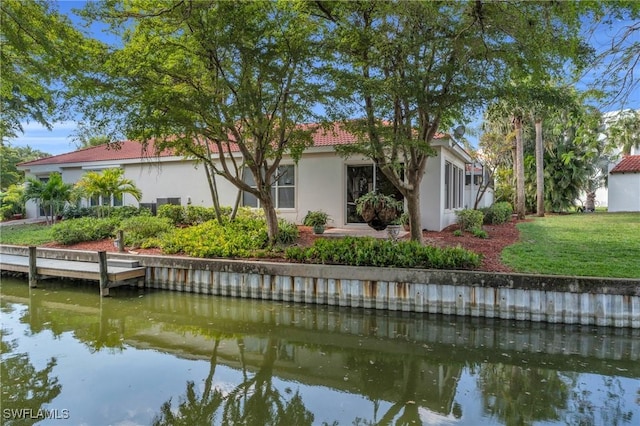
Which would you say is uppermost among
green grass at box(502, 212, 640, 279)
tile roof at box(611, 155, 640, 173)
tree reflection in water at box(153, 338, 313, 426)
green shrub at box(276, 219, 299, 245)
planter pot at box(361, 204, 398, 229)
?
tile roof at box(611, 155, 640, 173)

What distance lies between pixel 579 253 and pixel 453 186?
6.29m

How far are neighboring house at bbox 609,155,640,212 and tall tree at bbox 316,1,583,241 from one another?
839 inches

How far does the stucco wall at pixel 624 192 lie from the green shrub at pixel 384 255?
21855mm

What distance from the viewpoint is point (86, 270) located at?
30.6 feet

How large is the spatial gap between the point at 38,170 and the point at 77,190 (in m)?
5.39

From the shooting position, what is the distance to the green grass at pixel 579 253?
761 centimetres

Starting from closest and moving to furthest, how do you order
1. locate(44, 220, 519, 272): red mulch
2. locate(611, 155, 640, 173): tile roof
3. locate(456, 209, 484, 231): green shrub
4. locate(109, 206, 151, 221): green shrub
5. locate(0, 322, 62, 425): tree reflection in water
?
locate(0, 322, 62, 425): tree reflection in water < locate(44, 220, 519, 272): red mulch < locate(456, 209, 484, 231): green shrub < locate(109, 206, 151, 221): green shrub < locate(611, 155, 640, 173): tile roof

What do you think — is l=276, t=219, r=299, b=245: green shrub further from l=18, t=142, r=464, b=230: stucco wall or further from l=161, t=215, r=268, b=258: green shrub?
l=18, t=142, r=464, b=230: stucco wall

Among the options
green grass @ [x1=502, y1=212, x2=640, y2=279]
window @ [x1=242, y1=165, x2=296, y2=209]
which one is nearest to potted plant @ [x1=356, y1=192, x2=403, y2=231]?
green grass @ [x1=502, y1=212, x2=640, y2=279]

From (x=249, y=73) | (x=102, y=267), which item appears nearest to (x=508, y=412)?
(x=249, y=73)

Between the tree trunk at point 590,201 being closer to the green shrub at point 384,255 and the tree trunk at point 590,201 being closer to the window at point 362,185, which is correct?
the window at point 362,185

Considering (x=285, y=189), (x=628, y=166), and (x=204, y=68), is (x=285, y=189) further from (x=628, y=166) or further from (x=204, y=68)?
(x=628, y=166)

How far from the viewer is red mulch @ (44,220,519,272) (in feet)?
27.9

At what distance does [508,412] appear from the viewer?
4.13m
